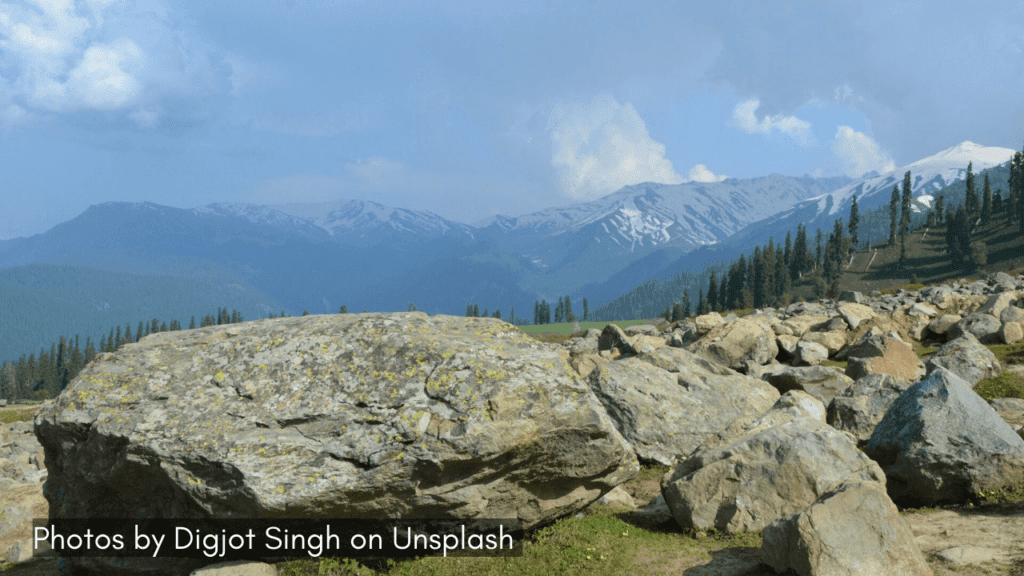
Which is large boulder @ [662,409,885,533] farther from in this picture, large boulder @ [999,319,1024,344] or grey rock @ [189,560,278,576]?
large boulder @ [999,319,1024,344]

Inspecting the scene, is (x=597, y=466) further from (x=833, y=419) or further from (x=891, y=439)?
(x=833, y=419)

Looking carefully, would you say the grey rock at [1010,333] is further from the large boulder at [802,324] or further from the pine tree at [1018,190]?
the pine tree at [1018,190]

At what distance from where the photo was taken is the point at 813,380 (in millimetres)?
21859

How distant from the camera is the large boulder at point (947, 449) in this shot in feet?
38.4

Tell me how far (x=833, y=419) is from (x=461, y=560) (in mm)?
11468

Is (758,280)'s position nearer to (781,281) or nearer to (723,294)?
(781,281)

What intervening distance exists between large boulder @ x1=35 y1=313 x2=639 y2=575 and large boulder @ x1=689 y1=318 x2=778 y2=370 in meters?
20.4

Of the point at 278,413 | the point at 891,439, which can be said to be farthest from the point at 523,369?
the point at 891,439

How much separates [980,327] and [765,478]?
29123mm

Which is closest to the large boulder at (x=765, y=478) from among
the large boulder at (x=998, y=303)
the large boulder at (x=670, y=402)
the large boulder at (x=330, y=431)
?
the large boulder at (x=330, y=431)

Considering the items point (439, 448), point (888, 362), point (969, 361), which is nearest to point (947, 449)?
point (439, 448)

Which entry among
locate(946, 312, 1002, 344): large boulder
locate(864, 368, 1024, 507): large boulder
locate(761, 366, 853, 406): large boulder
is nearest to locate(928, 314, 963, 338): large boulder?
locate(946, 312, 1002, 344): large boulder

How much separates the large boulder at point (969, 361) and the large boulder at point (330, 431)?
61.2 feet

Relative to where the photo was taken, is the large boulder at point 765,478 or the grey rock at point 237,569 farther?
the large boulder at point 765,478
